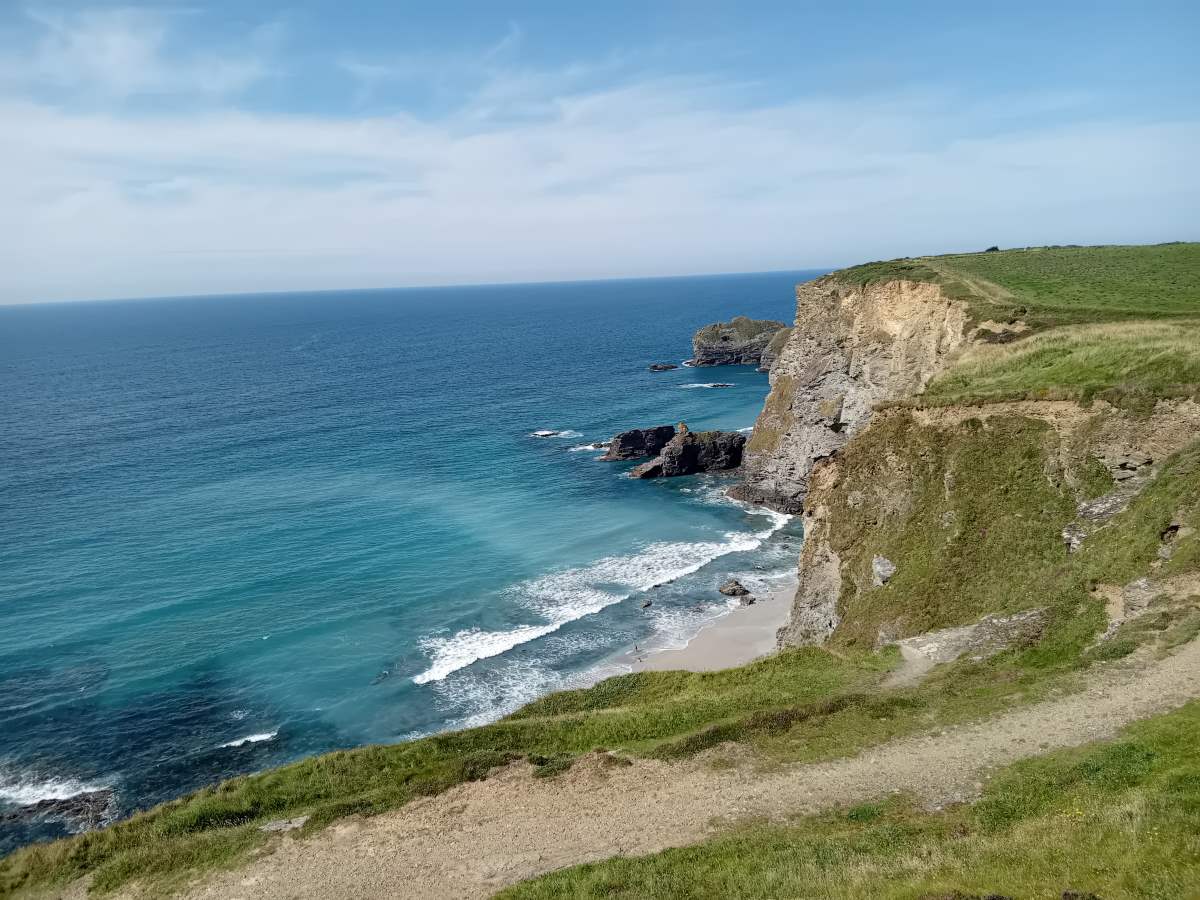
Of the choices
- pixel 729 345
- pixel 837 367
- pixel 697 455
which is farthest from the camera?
pixel 729 345

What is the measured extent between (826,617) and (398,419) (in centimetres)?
8277

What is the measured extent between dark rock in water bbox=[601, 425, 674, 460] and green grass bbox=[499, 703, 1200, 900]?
72.2 metres

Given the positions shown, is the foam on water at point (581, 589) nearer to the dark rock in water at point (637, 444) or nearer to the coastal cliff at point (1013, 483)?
the coastal cliff at point (1013, 483)

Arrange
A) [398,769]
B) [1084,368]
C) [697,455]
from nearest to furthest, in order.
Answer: [398,769]
[1084,368]
[697,455]

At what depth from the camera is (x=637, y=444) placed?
91438 millimetres

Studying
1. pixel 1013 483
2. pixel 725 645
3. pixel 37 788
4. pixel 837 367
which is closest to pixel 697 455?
pixel 837 367

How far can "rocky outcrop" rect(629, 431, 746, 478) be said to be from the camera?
8512 cm

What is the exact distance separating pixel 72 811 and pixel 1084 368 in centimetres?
5118

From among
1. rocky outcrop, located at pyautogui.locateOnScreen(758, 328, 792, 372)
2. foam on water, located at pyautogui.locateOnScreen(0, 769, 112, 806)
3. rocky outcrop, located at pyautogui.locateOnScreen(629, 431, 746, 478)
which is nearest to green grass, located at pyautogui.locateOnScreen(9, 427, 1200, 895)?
foam on water, located at pyautogui.locateOnScreen(0, 769, 112, 806)

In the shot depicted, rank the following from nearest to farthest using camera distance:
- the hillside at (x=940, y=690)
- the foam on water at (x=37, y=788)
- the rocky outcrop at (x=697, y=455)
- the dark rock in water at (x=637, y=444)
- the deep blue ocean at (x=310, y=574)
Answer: the hillside at (x=940, y=690) < the foam on water at (x=37, y=788) < the deep blue ocean at (x=310, y=574) < the rocky outcrop at (x=697, y=455) < the dark rock in water at (x=637, y=444)

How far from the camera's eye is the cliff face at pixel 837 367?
2285 inches

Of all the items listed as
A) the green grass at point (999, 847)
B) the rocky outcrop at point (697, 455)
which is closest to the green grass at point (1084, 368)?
the green grass at point (999, 847)

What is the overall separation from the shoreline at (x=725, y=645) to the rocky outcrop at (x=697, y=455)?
32428mm

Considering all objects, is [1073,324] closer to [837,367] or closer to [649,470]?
[837,367]
